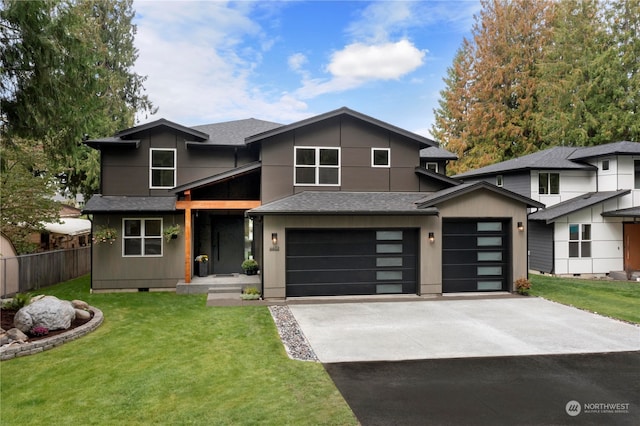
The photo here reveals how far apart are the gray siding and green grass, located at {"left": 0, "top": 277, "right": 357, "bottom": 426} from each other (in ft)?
47.6

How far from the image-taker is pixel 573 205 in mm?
18609

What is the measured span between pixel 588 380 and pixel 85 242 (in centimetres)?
2593

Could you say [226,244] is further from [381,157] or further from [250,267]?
[381,157]

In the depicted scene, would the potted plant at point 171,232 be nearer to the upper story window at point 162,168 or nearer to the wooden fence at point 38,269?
the upper story window at point 162,168

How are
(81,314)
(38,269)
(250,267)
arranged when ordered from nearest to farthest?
(81,314)
(38,269)
(250,267)

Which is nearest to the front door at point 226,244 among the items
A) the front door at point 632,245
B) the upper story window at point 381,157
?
the upper story window at point 381,157

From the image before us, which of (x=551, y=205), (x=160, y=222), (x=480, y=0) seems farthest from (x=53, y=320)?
(x=480, y=0)

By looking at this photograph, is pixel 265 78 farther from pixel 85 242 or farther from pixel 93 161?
pixel 85 242

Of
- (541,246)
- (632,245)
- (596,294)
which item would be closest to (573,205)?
(541,246)

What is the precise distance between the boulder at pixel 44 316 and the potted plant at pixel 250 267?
6.81m

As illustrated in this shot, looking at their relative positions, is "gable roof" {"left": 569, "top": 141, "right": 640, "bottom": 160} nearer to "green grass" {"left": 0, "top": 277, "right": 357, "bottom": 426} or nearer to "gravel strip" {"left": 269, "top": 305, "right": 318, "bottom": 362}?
"gravel strip" {"left": 269, "top": 305, "right": 318, "bottom": 362}

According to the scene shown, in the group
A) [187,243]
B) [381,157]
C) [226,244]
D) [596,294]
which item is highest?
[381,157]

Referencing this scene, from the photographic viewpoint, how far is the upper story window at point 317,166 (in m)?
14.3

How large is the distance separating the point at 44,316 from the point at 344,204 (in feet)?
27.2
